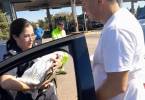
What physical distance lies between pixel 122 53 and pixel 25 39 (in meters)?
1.25

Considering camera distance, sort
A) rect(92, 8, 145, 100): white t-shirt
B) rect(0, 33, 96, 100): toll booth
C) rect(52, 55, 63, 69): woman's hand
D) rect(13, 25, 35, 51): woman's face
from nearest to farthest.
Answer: rect(92, 8, 145, 100): white t-shirt → rect(0, 33, 96, 100): toll booth → rect(52, 55, 63, 69): woman's hand → rect(13, 25, 35, 51): woman's face

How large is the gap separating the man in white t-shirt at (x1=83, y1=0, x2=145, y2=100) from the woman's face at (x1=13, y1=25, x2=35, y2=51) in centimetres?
99

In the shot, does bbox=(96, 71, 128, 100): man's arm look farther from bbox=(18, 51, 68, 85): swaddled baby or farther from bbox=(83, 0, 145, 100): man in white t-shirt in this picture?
bbox=(18, 51, 68, 85): swaddled baby

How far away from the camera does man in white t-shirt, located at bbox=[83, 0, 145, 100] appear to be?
92.5 inches

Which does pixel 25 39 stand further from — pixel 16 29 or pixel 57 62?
pixel 57 62

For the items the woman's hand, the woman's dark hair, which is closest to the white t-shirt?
the woman's hand

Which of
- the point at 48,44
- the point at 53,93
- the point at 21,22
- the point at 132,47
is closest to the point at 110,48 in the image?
the point at 132,47

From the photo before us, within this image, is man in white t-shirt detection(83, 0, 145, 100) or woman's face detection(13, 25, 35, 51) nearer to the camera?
man in white t-shirt detection(83, 0, 145, 100)

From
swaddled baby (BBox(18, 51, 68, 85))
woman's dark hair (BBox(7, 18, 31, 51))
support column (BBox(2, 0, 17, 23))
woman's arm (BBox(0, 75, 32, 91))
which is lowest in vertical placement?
support column (BBox(2, 0, 17, 23))

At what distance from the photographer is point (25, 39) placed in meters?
3.38

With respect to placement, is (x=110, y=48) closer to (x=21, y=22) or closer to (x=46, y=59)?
(x=46, y=59)

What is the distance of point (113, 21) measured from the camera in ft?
8.03

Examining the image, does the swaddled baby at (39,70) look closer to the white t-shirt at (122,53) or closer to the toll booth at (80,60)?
the toll booth at (80,60)

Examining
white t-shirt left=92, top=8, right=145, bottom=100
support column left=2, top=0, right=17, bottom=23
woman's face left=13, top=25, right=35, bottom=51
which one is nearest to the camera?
white t-shirt left=92, top=8, right=145, bottom=100
